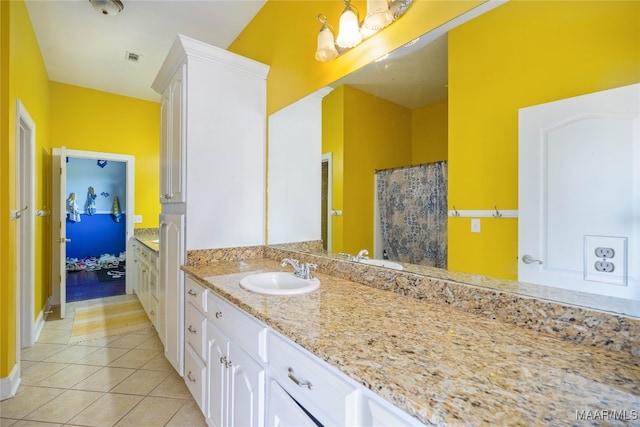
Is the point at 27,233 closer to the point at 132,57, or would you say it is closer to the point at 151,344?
the point at 151,344

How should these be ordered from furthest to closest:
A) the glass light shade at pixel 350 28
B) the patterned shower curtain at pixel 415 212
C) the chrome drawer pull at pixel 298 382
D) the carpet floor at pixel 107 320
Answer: the carpet floor at pixel 107 320, the glass light shade at pixel 350 28, the patterned shower curtain at pixel 415 212, the chrome drawer pull at pixel 298 382

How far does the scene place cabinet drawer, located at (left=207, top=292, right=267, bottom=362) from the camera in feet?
3.27

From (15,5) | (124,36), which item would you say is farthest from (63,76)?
(15,5)

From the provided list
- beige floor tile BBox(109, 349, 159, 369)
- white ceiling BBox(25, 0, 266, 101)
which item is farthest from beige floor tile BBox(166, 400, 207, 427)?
white ceiling BBox(25, 0, 266, 101)

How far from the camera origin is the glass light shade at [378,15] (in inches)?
48.8

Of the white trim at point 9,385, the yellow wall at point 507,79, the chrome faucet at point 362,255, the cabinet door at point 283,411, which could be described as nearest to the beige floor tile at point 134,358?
the white trim at point 9,385

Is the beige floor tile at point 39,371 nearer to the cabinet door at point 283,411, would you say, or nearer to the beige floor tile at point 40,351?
the beige floor tile at point 40,351

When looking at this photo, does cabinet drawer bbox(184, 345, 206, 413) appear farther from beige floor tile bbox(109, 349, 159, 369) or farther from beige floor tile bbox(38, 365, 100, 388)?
beige floor tile bbox(38, 365, 100, 388)

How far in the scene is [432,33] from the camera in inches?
43.8

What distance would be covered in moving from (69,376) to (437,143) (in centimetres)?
281

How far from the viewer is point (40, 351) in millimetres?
2373

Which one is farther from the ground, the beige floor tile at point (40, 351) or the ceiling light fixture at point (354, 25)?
the ceiling light fixture at point (354, 25)

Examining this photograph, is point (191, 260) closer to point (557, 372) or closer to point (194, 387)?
point (194, 387)

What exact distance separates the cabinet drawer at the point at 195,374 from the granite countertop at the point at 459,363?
78cm
